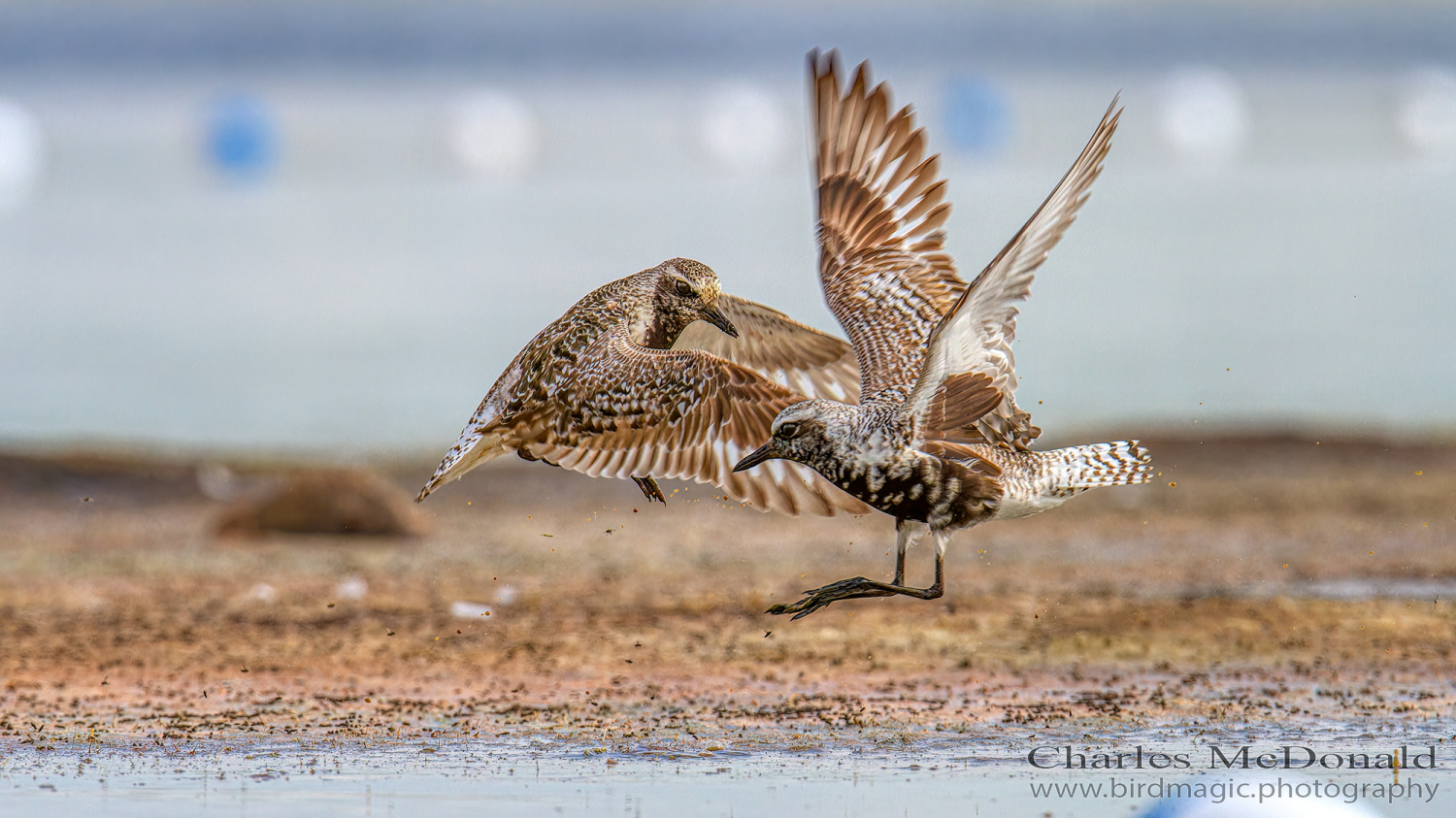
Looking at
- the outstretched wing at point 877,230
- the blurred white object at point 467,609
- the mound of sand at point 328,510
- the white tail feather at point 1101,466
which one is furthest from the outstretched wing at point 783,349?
the mound of sand at point 328,510

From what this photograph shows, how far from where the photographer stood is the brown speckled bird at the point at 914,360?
7.19 metres

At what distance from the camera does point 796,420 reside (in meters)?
7.21

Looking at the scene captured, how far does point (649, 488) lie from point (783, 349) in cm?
160

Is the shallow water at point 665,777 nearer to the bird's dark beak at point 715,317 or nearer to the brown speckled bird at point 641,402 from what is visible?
the brown speckled bird at point 641,402

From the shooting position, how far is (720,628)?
542 inches

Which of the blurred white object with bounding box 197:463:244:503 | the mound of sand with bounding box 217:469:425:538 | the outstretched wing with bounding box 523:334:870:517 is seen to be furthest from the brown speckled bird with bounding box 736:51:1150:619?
the blurred white object with bounding box 197:463:244:503

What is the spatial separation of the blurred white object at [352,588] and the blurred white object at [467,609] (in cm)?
102

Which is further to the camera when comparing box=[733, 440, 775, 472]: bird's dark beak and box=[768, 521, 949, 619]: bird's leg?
box=[768, 521, 949, 619]: bird's leg

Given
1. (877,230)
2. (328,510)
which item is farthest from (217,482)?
(877,230)

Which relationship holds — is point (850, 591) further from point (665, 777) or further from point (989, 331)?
point (665, 777)

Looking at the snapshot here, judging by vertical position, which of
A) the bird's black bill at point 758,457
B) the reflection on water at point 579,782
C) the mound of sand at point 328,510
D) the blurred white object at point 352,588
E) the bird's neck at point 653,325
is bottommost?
the reflection on water at point 579,782

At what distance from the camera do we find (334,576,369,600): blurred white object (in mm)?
15741

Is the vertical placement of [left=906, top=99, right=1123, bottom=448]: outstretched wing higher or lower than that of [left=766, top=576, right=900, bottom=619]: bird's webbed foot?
higher

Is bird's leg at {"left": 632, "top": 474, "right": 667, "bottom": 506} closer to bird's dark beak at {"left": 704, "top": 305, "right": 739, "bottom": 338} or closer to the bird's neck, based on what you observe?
the bird's neck
